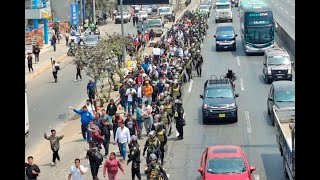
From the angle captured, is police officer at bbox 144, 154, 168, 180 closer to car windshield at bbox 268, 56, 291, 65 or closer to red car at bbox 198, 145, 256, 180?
red car at bbox 198, 145, 256, 180

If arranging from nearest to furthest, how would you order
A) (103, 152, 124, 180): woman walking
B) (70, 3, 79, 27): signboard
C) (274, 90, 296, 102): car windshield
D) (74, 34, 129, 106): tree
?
(103, 152, 124, 180): woman walking → (274, 90, 296, 102): car windshield → (74, 34, 129, 106): tree → (70, 3, 79, 27): signboard

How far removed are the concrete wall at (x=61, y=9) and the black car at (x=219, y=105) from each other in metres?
49.0

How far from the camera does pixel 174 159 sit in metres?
21.6

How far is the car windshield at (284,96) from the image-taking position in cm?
2564

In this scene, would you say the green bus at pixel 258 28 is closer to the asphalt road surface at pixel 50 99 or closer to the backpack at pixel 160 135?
the asphalt road surface at pixel 50 99

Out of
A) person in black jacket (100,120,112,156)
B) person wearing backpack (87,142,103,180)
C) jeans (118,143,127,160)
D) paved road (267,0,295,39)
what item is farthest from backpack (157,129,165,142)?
paved road (267,0,295,39)

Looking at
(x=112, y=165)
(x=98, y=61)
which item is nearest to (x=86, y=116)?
(x=112, y=165)

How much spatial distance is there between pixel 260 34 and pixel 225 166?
29867 mm

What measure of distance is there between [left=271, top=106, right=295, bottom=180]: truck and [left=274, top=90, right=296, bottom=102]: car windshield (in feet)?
16.2

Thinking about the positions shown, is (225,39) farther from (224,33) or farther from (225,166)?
(225,166)

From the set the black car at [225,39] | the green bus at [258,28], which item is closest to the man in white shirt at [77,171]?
the green bus at [258,28]

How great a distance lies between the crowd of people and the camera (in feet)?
57.1
